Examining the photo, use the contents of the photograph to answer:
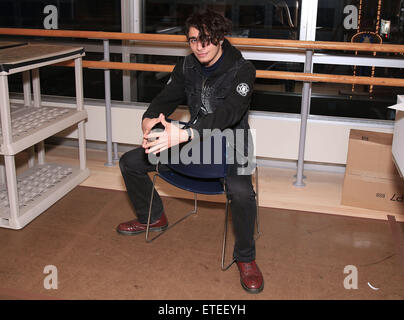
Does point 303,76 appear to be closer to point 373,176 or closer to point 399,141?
point 373,176

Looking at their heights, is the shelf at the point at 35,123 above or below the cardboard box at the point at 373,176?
above

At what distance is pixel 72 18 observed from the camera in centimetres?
392

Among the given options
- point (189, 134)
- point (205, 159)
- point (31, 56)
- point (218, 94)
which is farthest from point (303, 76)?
point (31, 56)

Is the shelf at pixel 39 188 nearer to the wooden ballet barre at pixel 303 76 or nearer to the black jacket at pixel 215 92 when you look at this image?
the wooden ballet barre at pixel 303 76

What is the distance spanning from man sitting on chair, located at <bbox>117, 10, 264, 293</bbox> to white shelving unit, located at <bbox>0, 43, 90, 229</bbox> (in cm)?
58

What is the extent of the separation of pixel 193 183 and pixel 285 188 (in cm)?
107

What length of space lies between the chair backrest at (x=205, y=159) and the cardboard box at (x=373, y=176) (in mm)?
947

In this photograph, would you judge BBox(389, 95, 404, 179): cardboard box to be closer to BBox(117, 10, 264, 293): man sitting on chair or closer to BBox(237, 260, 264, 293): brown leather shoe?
BBox(117, 10, 264, 293): man sitting on chair

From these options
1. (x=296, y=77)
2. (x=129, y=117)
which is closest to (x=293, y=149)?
(x=296, y=77)

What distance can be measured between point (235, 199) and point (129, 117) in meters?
1.55

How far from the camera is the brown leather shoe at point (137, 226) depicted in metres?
2.48

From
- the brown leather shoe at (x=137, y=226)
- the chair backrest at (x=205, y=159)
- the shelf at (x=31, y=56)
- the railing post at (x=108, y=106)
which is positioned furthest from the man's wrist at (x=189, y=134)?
the railing post at (x=108, y=106)

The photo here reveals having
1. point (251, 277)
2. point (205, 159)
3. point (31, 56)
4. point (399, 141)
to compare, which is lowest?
point (251, 277)

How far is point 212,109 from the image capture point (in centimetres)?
225
